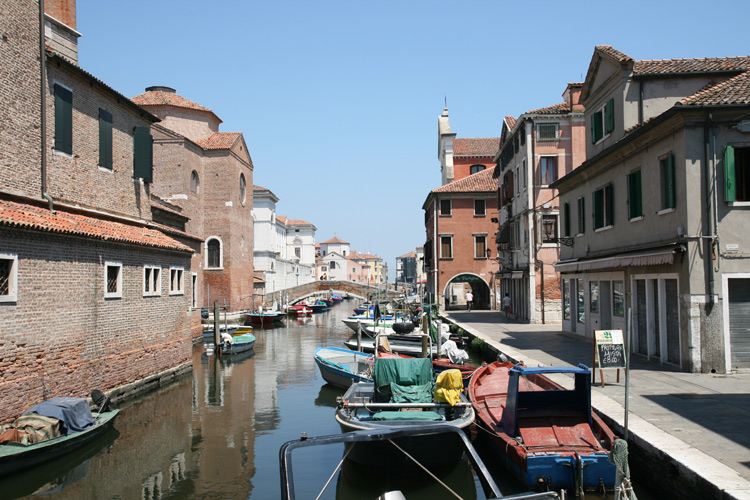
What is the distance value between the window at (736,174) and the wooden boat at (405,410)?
672 cm

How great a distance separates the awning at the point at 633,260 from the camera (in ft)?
42.2

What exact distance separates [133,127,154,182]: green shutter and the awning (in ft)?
45.5

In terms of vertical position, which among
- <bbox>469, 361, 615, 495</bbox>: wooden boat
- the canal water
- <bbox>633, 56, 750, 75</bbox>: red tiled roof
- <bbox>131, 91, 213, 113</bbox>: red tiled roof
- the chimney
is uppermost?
<bbox>131, 91, 213, 113</bbox>: red tiled roof

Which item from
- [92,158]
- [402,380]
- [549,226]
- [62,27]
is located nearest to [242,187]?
[62,27]

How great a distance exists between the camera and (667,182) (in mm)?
13344

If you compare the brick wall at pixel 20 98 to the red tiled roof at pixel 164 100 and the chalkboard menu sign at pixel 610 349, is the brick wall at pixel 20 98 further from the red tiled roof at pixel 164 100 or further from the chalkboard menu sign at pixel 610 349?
the red tiled roof at pixel 164 100

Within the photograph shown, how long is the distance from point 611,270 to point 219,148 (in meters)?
32.5

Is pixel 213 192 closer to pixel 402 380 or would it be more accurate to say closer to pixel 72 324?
pixel 72 324

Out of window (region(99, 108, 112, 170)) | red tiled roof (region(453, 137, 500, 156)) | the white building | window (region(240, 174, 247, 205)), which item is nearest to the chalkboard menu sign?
window (region(99, 108, 112, 170))

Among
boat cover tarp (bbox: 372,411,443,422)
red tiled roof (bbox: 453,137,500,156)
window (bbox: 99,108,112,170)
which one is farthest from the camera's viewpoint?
red tiled roof (bbox: 453,137,500,156)

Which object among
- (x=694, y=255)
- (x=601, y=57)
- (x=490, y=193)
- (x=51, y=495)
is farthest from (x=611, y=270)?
(x=490, y=193)

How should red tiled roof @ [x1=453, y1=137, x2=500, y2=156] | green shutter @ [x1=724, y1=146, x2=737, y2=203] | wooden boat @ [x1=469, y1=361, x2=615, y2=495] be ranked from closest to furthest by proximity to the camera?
1. wooden boat @ [x1=469, y1=361, x2=615, y2=495]
2. green shutter @ [x1=724, y1=146, x2=737, y2=203]
3. red tiled roof @ [x1=453, y1=137, x2=500, y2=156]

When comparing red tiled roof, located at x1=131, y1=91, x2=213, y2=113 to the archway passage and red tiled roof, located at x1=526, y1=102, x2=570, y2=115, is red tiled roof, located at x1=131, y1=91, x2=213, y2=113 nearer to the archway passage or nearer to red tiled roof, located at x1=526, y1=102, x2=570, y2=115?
the archway passage

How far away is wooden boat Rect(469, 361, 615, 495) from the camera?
27.3 feet
